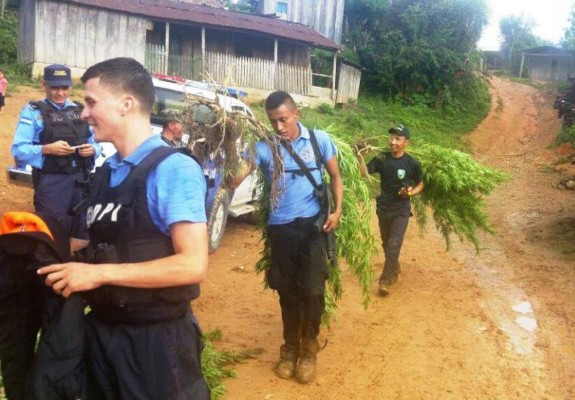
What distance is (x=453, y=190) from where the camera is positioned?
7.51 meters

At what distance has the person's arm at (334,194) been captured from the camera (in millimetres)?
4727

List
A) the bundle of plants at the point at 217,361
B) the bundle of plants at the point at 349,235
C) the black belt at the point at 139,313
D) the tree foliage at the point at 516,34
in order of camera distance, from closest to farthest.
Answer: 1. the black belt at the point at 139,313
2. the bundle of plants at the point at 217,361
3. the bundle of plants at the point at 349,235
4. the tree foliage at the point at 516,34

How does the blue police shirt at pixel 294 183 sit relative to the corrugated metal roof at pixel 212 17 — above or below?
below

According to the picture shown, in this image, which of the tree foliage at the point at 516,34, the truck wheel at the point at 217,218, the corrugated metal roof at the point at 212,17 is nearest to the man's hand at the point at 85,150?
the truck wheel at the point at 217,218

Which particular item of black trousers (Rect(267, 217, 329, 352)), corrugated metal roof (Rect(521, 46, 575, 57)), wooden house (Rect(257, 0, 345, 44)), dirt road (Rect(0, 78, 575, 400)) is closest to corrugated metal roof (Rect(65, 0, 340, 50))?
wooden house (Rect(257, 0, 345, 44))

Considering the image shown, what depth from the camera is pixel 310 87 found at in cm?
2383

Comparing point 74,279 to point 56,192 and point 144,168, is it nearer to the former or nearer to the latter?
point 144,168

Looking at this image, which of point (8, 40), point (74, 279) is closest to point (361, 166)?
point (74, 279)

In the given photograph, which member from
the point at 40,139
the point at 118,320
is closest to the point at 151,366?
the point at 118,320

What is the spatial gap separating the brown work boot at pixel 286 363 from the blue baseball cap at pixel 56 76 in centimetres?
302

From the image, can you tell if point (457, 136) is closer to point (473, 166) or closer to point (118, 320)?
point (473, 166)

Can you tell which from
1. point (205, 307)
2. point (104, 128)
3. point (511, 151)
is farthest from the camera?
point (511, 151)

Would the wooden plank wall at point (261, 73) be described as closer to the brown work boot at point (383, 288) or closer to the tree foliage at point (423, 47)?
the tree foliage at point (423, 47)

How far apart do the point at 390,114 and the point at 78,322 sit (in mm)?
23294
